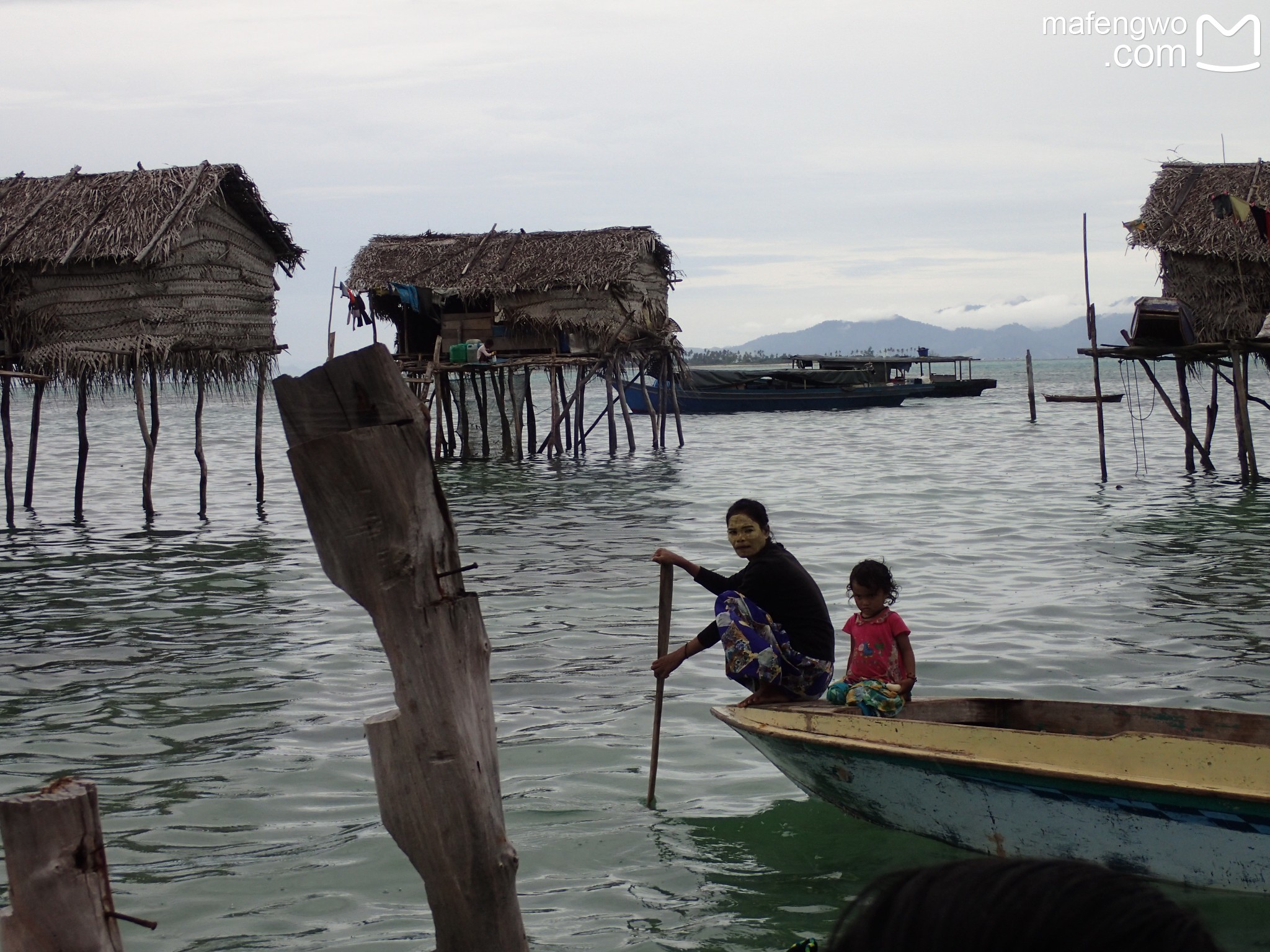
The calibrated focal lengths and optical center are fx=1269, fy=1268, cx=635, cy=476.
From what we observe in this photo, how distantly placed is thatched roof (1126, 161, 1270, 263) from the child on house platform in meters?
13.2

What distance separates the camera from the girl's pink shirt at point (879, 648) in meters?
5.93

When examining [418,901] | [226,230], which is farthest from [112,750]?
[226,230]

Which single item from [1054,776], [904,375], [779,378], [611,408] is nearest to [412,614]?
[1054,776]

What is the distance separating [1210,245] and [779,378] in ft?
96.2

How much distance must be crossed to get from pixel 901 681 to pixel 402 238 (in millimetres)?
22604

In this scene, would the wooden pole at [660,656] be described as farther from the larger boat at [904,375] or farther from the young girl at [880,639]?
Answer: the larger boat at [904,375]

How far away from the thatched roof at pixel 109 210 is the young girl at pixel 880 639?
12.4 meters

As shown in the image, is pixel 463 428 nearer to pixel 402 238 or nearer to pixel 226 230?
pixel 402 238

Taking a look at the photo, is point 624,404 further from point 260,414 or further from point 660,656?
point 660,656

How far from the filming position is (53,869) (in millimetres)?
2957

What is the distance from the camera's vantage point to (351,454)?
317 cm

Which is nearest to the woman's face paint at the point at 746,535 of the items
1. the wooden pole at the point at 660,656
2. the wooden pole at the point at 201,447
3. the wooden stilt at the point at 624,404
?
the wooden pole at the point at 660,656

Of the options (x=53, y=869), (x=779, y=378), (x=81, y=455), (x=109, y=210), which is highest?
(x=109, y=210)

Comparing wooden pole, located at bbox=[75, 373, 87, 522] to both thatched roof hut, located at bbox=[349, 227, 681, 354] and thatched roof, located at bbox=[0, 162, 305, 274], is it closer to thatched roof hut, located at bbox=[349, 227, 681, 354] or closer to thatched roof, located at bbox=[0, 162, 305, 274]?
thatched roof, located at bbox=[0, 162, 305, 274]
